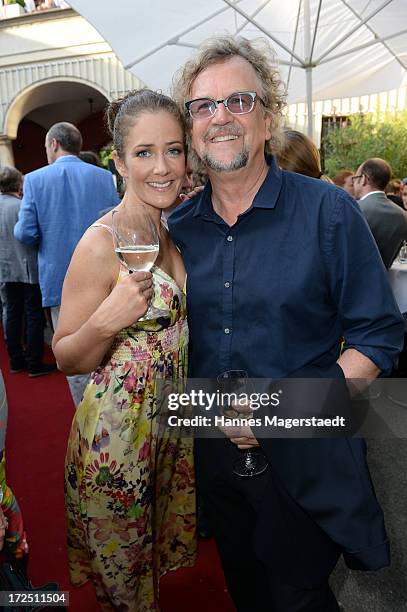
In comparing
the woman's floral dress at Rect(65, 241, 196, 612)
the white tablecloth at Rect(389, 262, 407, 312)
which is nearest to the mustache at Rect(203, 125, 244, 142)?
the woman's floral dress at Rect(65, 241, 196, 612)

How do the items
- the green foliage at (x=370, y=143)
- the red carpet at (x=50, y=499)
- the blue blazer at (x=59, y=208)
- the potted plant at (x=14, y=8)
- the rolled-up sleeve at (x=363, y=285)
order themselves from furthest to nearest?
the potted plant at (x=14, y=8)
the green foliage at (x=370, y=143)
the blue blazer at (x=59, y=208)
the red carpet at (x=50, y=499)
the rolled-up sleeve at (x=363, y=285)

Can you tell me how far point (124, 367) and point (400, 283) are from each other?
3.54m

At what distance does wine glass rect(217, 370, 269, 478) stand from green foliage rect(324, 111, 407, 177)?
7830 millimetres

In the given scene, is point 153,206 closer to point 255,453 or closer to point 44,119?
point 255,453

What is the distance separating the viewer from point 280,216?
1436mm

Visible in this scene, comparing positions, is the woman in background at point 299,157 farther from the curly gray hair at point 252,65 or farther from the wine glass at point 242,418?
the wine glass at point 242,418

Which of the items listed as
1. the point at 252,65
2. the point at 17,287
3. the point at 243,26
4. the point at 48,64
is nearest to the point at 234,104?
the point at 252,65

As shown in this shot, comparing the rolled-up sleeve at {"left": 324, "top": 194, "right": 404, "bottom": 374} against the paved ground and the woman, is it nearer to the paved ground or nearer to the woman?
the woman

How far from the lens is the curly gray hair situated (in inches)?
58.9

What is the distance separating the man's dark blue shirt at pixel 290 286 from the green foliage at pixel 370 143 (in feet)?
25.1

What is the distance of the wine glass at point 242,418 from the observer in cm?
136

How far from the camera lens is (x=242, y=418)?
4.63ft

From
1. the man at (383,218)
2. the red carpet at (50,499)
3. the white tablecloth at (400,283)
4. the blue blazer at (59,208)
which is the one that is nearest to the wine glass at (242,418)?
the red carpet at (50,499)

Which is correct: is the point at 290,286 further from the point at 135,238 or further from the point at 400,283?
the point at 400,283
